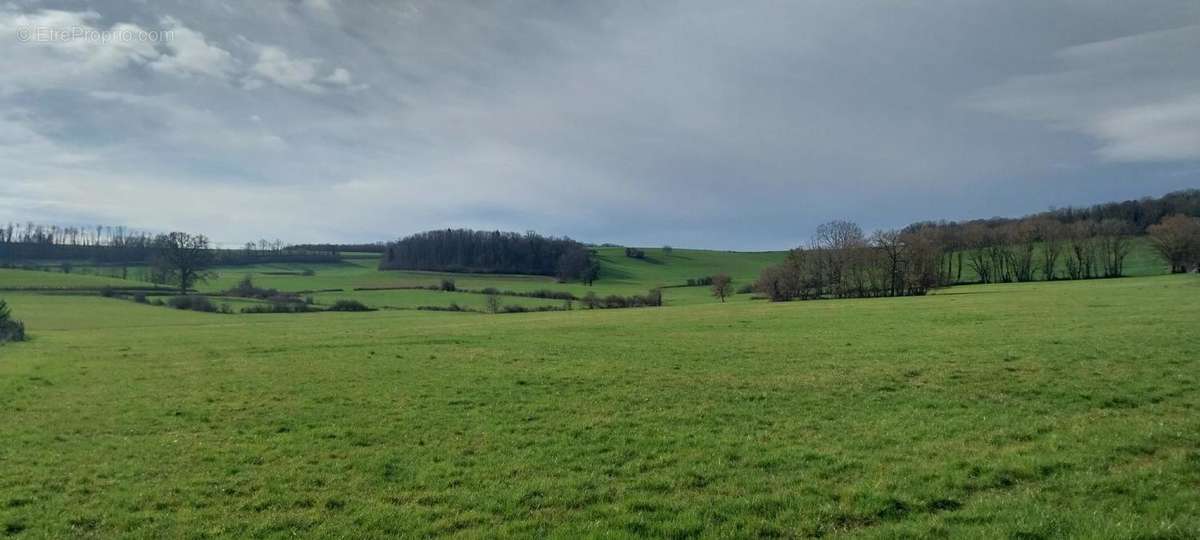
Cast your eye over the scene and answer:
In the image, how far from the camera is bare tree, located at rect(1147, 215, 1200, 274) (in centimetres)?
9819

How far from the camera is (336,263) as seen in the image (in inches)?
7234

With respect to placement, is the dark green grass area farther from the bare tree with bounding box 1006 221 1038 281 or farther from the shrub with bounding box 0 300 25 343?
the bare tree with bounding box 1006 221 1038 281

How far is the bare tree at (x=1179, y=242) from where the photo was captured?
322 feet

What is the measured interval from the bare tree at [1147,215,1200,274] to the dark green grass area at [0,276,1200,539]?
9721 centimetres

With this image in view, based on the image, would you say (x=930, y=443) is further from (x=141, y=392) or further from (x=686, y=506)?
(x=141, y=392)

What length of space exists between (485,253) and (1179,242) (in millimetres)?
135674

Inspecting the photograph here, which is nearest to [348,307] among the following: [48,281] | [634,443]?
[48,281]

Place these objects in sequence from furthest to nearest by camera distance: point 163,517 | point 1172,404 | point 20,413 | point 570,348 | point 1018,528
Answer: point 570,348 → point 20,413 → point 1172,404 → point 163,517 → point 1018,528

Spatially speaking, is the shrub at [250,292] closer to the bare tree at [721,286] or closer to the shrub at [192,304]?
the shrub at [192,304]

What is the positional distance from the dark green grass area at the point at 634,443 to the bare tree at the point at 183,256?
87286 mm

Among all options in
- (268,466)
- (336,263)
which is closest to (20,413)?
(268,466)

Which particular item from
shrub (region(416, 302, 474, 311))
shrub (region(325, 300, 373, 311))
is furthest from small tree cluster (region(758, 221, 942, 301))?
shrub (region(325, 300, 373, 311))

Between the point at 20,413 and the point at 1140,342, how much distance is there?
115 ft

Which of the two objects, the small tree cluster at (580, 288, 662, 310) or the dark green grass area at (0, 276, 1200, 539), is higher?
the dark green grass area at (0, 276, 1200, 539)
